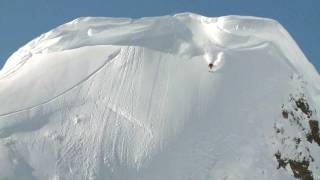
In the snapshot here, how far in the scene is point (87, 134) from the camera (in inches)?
586

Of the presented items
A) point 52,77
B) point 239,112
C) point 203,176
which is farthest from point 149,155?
point 52,77

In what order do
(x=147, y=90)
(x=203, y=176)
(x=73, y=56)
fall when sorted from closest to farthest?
(x=203, y=176) < (x=147, y=90) < (x=73, y=56)

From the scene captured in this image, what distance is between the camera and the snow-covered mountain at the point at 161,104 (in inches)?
573

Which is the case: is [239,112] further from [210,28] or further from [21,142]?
[21,142]

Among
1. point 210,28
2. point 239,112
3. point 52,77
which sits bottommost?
point 239,112

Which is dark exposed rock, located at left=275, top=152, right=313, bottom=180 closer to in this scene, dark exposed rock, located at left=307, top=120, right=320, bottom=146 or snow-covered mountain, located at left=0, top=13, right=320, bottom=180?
snow-covered mountain, located at left=0, top=13, right=320, bottom=180

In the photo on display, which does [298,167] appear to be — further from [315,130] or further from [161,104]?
[161,104]

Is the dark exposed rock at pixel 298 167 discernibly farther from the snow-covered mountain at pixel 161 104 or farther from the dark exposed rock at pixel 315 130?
the dark exposed rock at pixel 315 130

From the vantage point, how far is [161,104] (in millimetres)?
15414

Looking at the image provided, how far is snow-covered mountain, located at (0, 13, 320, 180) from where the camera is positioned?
47.8 feet

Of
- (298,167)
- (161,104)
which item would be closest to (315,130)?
(298,167)

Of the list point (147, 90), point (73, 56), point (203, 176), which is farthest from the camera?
point (73, 56)

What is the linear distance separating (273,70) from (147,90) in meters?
2.76

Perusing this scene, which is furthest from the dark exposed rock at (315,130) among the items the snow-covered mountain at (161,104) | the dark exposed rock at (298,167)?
the dark exposed rock at (298,167)
